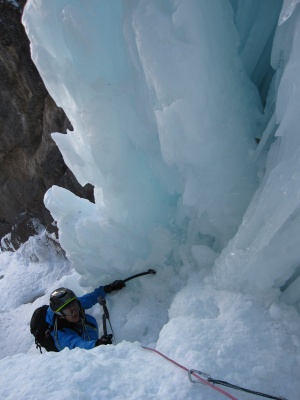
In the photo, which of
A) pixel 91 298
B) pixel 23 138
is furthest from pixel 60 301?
pixel 23 138

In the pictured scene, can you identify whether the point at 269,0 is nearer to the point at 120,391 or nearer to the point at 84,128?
the point at 84,128

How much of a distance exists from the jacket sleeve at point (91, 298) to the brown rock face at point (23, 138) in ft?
12.2

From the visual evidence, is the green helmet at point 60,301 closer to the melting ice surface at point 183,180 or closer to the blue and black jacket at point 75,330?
the blue and black jacket at point 75,330

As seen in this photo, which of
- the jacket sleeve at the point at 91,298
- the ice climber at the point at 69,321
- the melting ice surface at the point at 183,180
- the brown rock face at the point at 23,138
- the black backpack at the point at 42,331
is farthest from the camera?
the brown rock face at the point at 23,138

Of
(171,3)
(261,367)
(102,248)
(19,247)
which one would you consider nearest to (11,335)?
(102,248)

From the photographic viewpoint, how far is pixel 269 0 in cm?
269

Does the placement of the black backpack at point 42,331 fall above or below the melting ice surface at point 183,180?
below

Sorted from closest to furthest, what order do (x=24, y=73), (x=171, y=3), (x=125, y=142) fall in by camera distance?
(x=171, y=3) < (x=125, y=142) < (x=24, y=73)

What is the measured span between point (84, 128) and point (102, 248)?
1457mm

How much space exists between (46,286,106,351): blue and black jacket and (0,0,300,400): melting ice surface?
294mm

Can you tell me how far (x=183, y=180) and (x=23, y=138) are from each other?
274 inches

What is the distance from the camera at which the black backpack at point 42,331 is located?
357cm

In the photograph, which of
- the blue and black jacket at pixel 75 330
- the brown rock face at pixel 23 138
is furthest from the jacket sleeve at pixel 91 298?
the brown rock face at pixel 23 138

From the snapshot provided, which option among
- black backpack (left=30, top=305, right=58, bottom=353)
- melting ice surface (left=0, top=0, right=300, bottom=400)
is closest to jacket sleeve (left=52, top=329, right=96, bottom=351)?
black backpack (left=30, top=305, right=58, bottom=353)
